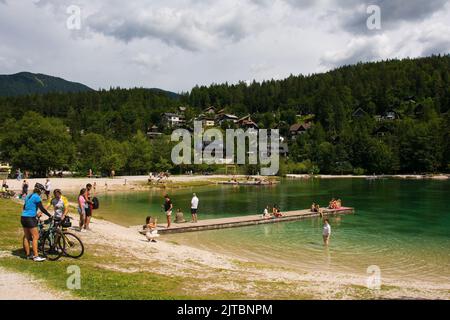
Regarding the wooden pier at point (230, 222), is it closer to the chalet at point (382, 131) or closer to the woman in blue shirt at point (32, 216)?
the woman in blue shirt at point (32, 216)

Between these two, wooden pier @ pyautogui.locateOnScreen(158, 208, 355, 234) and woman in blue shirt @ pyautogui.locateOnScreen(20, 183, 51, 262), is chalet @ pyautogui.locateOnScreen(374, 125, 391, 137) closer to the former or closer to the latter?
wooden pier @ pyautogui.locateOnScreen(158, 208, 355, 234)

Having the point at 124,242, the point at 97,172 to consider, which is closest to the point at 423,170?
the point at 97,172

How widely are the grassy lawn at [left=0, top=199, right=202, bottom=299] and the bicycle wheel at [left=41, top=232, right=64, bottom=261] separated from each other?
1.06 ft

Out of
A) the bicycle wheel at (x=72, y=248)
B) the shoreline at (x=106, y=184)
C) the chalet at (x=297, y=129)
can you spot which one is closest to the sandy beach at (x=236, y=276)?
the bicycle wheel at (x=72, y=248)

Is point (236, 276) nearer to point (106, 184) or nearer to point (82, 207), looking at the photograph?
point (82, 207)

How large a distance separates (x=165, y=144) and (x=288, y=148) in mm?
70450

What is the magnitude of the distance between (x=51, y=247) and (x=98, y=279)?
3.51 meters

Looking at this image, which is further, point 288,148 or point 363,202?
point 288,148

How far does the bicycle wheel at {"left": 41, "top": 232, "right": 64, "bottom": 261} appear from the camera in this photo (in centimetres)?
1488

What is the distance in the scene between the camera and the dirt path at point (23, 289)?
34.4 ft

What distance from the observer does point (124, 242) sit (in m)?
21.1

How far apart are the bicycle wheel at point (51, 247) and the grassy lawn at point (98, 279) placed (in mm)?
322

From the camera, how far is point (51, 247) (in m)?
15.1
